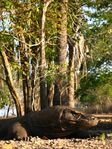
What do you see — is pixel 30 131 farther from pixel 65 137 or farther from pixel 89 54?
pixel 89 54

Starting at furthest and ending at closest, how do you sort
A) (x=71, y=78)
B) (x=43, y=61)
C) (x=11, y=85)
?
1. (x=71, y=78)
2. (x=43, y=61)
3. (x=11, y=85)

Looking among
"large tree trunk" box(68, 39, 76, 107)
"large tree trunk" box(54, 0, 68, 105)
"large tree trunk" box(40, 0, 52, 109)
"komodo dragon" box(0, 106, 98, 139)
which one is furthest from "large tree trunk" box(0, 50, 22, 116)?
"komodo dragon" box(0, 106, 98, 139)

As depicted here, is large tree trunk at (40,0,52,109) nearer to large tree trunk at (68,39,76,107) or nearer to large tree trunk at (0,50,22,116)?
large tree trunk at (0,50,22,116)

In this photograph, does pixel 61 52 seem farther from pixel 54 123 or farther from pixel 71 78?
pixel 54 123

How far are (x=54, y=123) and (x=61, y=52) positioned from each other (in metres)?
4.40

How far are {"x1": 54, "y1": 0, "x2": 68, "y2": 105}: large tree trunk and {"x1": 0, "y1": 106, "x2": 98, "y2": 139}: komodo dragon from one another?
3.51m

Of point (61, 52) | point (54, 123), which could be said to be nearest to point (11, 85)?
point (61, 52)

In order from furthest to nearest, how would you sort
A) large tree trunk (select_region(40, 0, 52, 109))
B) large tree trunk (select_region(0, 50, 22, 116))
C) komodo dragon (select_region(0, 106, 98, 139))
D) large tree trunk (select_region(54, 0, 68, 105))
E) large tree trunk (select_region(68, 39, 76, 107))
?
large tree trunk (select_region(68, 39, 76, 107)), large tree trunk (select_region(54, 0, 68, 105)), large tree trunk (select_region(0, 50, 22, 116)), large tree trunk (select_region(40, 0, 52, 109)), komodo dragon (select_region(0, 106, 98, 139))

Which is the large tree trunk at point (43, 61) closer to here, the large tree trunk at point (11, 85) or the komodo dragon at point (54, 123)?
the large tree trunk at point (11, 85)

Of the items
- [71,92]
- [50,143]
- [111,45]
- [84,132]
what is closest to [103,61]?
[111,45]

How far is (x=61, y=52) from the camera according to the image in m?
12.1

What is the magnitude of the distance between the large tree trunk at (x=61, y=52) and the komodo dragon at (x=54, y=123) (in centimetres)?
351

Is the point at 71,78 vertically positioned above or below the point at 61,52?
below

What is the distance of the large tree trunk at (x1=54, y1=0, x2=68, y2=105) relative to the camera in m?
11.8
